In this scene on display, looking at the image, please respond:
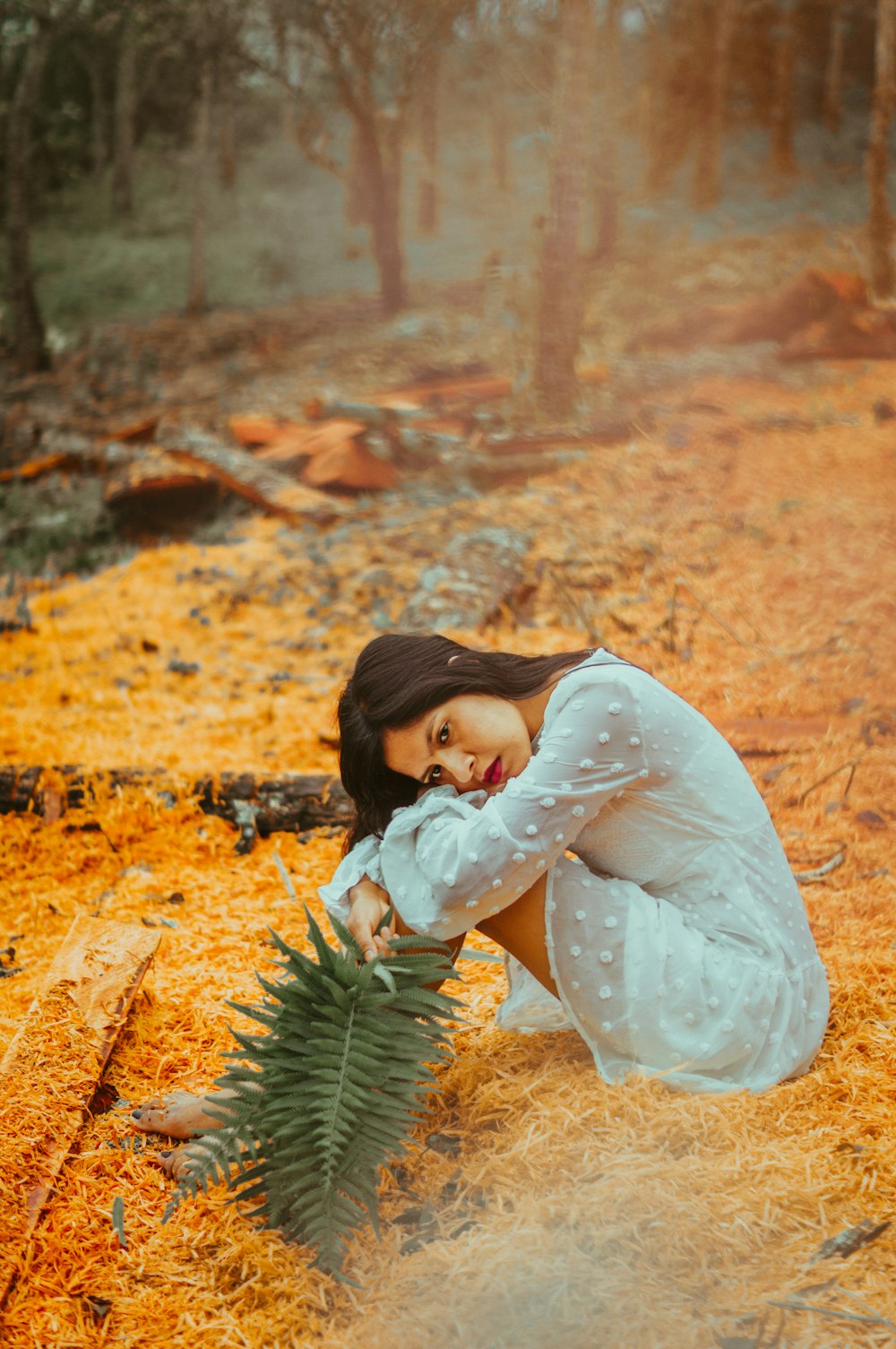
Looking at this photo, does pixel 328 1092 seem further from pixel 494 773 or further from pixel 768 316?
pixel 768 316

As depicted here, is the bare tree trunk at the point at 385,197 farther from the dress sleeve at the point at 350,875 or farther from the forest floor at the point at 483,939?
the dress sleeve at the point at 350,875

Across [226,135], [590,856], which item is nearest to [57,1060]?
[590,856]

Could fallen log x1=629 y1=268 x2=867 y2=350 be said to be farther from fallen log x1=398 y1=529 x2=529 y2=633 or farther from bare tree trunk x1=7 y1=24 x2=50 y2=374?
bare tree trunk x1=7 y1=24 x2=50 y2=374

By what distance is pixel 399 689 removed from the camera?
65.7 inches

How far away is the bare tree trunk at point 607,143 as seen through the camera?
844 cm

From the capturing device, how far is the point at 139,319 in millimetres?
7898

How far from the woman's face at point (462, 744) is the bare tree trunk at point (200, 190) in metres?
7.37

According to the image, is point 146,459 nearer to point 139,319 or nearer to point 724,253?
point 139,319

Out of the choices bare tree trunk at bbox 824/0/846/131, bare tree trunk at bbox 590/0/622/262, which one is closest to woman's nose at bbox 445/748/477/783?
bare tree trunk at bbox 824/0/846/131

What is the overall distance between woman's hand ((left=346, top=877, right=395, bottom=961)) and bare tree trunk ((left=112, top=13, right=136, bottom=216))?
7.66m

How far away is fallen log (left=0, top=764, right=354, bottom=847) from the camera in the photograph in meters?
3.05

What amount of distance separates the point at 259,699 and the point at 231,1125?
8.30 ft

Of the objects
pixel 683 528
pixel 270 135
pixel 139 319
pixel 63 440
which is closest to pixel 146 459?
pixel 63 440

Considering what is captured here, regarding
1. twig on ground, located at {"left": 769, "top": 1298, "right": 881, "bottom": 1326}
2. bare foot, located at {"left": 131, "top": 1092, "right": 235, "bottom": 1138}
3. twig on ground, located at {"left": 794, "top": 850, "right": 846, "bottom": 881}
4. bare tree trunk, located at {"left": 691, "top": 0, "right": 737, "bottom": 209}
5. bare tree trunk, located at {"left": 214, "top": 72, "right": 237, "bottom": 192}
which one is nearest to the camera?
twig on ground, located at {"left": 769, "top": 1298, "right": 881, "bottom": 1326}
